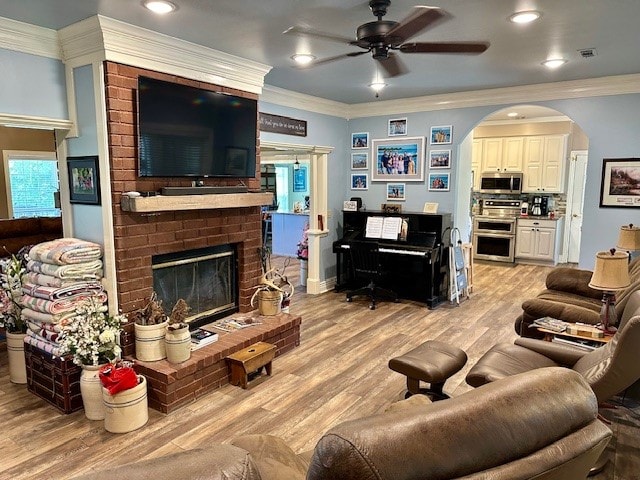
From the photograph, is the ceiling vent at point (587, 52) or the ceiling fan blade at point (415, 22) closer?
the ceiling fan blade at point (415, 22)

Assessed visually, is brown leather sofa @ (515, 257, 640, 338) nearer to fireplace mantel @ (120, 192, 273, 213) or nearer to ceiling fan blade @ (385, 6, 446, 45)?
ceiling fan blade @ (385, 6, 446, 45)

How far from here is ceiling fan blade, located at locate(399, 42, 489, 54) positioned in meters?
2.61

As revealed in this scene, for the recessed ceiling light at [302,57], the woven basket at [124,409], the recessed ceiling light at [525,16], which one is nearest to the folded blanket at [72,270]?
the woven basket at [124,409]

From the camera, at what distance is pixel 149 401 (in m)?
3.09

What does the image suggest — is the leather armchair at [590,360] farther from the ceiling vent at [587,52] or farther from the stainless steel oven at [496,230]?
the stainless steel oven at [496,230]

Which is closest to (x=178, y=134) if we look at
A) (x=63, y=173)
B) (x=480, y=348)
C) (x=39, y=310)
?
(x=63, y=173)

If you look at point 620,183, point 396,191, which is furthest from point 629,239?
point 396,191

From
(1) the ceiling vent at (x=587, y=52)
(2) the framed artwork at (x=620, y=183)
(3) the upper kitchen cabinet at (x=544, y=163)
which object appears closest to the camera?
(1) the ceiling vent at (x=587, y=52)

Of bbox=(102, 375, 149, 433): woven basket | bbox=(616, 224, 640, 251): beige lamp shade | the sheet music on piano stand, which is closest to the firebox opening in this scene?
bbox=(102, 375, 149, 433): woven basket

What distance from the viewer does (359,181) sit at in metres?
6.42

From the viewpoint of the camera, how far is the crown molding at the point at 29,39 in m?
2.84

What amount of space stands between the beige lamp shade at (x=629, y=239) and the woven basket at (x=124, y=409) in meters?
4.46

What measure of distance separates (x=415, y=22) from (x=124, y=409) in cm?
280

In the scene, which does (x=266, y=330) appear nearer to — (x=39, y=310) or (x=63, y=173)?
(x=39, y=310)
